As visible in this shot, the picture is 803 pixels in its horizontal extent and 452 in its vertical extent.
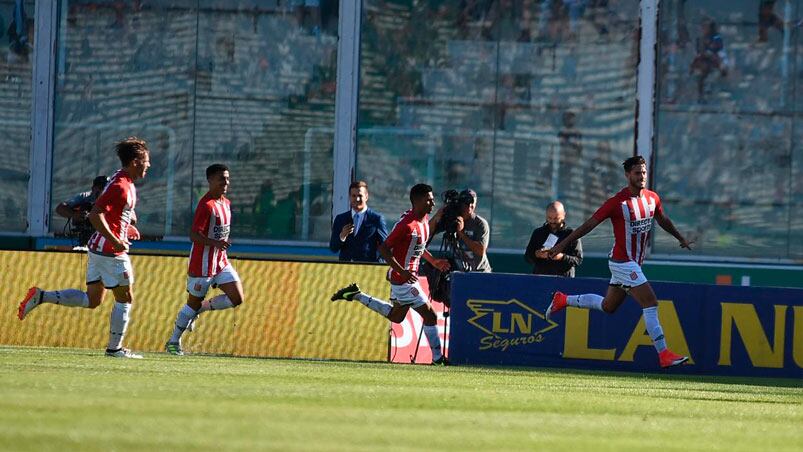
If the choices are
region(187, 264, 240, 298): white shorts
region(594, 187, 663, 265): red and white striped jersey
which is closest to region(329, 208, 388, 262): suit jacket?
region(187, 264, 240, 298): white shorts

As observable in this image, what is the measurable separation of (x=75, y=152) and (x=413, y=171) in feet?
17.1

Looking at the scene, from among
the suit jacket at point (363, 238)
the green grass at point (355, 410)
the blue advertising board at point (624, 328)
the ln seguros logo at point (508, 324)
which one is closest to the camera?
the green grass at point (355, 410)

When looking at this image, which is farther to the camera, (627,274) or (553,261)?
(553,261)

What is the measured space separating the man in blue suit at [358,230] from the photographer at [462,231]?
2.54 ft

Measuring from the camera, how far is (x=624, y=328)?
17.5 m

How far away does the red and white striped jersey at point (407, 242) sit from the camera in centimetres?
1666

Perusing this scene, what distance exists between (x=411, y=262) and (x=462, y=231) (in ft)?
4.71

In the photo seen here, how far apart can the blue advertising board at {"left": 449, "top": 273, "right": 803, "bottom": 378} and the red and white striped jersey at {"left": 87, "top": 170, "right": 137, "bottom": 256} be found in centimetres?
444

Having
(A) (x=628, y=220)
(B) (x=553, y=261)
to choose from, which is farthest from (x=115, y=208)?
(B) (x=553, y=261)

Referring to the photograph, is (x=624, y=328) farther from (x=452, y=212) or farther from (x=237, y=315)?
(x=237, y=315)

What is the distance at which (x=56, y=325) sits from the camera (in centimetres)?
1841

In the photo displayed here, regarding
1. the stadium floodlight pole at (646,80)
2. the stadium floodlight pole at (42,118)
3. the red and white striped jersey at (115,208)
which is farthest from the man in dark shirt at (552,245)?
the stadium floodlight pole at (42,118)

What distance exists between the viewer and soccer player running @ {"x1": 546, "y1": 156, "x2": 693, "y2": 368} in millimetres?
16000

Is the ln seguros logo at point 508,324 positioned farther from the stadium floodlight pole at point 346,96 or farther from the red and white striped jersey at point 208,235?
the stadium floodlight pole at point 346,96
